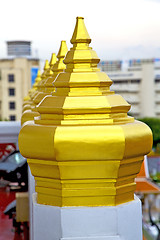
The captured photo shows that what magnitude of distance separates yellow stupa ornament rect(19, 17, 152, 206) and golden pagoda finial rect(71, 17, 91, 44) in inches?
8.1

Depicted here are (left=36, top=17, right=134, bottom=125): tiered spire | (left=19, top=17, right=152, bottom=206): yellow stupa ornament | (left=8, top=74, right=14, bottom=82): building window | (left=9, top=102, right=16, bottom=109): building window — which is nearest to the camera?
(left=19, top=17, right=152, bottom=206): yellow stupa ornament

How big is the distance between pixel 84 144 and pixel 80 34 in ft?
2.34

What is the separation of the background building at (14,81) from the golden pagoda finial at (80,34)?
5651 centimetres

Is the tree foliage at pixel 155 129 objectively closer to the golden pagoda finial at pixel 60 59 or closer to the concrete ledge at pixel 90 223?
the golden pagoda finial at pixel 60 59

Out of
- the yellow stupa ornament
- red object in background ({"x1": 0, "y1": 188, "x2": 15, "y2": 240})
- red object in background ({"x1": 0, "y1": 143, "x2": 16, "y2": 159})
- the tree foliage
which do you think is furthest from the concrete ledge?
the tree foliage

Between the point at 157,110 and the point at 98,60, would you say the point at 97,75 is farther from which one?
the point at 157,110

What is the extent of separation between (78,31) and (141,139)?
707mm

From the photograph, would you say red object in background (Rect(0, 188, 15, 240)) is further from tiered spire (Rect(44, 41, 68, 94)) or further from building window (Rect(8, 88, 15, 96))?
building window (Rect(8, 88, 15, 96))

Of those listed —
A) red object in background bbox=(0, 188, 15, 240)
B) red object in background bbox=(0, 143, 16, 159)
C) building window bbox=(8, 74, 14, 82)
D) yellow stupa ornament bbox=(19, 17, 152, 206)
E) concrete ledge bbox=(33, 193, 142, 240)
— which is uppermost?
yellow stupa ornament bbox=(19, 17, 152, 206)

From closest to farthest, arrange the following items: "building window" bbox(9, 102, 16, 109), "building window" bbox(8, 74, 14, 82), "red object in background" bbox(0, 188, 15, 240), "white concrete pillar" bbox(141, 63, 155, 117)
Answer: "red object in background" bbox(0, 188, 15, 240) < "building window" bbox(8, 74, 14, 82) < "building window" bbox(9, 102, 16, 109) < "white concrete pillar" bbox(141, 63, 155, 117)

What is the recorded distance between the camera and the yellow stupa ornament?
2.15 metres

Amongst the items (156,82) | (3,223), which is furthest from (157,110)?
(3,223)

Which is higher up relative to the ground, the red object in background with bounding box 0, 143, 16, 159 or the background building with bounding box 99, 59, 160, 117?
the red object in background with bounding box 0, 143, 16, 159

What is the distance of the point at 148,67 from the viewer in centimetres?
8056
